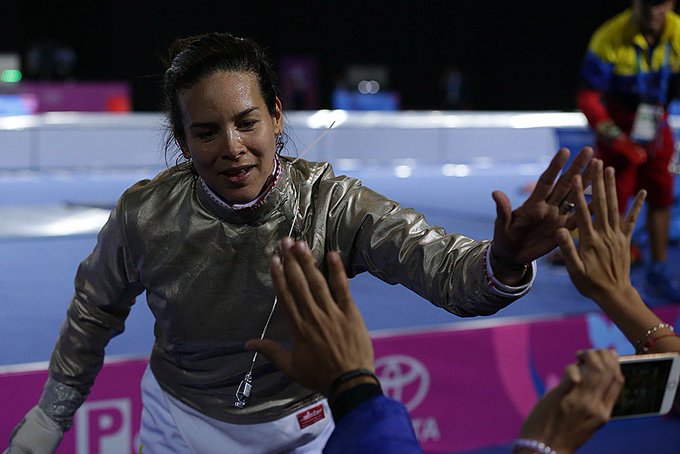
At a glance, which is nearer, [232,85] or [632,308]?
[632,308]

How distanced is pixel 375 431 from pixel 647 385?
1.16 feet

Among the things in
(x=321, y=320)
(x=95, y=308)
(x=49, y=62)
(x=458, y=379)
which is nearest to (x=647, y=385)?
(x=321, y=320)

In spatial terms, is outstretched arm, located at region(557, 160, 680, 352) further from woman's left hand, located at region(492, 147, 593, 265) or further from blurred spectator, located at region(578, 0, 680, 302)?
blurred spectator, located at region(578, 0, 680, 302)

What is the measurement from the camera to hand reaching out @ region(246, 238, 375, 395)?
3.87 ft

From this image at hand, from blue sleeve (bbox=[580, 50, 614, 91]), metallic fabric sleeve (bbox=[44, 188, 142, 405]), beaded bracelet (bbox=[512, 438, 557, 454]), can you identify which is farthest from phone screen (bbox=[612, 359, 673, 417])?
blue sleeve (bbox=[580, 50, 614, 91])

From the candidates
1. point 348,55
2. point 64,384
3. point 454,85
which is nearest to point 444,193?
A: point 64,384

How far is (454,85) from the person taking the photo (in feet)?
62.7

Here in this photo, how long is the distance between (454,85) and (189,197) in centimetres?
1762

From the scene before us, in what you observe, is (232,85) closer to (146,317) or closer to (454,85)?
(146,317)

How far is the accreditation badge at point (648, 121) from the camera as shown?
4918 millimetres

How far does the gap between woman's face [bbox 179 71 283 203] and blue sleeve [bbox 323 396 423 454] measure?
30.4 inches

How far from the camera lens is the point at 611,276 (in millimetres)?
1452

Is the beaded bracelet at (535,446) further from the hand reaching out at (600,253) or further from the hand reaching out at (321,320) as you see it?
the hand reaching out at (600,253)

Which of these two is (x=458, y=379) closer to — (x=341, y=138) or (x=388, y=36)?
(x=341, y=138)
